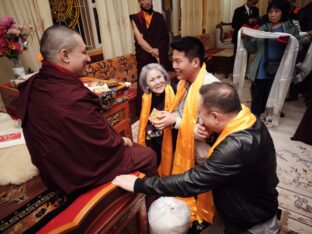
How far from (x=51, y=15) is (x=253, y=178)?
272cm

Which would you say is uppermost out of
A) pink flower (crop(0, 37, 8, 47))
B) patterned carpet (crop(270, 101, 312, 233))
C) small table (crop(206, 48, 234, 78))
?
pink flower (crop(0, 37, 8, 47))

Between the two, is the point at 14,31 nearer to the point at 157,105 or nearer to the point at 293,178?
the point at 157,105

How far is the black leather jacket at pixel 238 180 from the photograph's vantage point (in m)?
0.94

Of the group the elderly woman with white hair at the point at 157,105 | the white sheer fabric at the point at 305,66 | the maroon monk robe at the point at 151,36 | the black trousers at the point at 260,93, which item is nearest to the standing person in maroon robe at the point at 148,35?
the maroon monk robe at the point at 151,36

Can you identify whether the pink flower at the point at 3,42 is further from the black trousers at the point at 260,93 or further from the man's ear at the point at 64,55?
the black trousers at the point at 260,93

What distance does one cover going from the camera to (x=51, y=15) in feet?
8.45

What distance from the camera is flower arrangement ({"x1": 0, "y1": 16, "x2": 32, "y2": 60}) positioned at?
177 cm

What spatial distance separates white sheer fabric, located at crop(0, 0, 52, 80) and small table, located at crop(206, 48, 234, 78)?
340 centimetres

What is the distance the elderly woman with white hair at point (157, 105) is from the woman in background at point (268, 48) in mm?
1341

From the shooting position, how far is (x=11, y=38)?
184 centimetres

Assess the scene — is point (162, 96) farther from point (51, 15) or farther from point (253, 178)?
point (51, 15)

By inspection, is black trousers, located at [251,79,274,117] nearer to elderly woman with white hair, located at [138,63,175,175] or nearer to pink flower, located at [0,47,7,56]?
elderly woman with white hair, located at [138,63,175,175]

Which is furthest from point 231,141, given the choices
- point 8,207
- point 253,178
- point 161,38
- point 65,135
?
point 161,38

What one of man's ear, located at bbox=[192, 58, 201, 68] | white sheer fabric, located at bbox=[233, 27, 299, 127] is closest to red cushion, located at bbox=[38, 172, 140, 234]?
man's ear, located at bbox=[192, 58, 201, 68]
